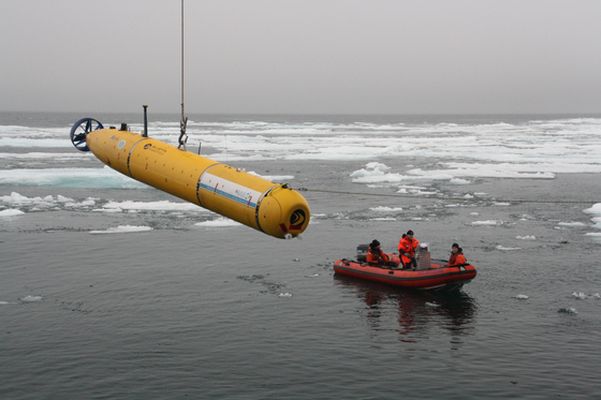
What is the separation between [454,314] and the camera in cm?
2161

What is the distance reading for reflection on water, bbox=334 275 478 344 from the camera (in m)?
20.3

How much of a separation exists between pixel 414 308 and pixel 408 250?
2.72 metres

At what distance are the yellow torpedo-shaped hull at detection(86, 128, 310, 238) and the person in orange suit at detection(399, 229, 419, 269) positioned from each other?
1151cm

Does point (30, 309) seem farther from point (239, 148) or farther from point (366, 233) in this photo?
point (239, 148)

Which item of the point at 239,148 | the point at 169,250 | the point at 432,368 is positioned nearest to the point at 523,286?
the point at 432,368

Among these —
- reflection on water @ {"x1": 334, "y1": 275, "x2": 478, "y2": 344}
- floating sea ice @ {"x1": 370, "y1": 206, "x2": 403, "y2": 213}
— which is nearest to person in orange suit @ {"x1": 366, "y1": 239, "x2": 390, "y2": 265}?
reflection on water @ {"x1": 334, "y1": 275, "x2": 478, "y2": 344}

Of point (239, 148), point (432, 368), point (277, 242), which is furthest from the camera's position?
point (239, 148)

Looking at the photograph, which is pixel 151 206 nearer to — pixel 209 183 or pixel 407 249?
pixel 407 249

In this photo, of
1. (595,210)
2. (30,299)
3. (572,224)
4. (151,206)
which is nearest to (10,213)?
(151,206)

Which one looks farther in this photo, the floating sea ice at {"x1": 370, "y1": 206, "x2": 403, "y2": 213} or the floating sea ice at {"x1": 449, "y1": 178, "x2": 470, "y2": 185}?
the floating sea ice at {"x1": 449, "y1": 178, "x2": 470, "y2": 185}

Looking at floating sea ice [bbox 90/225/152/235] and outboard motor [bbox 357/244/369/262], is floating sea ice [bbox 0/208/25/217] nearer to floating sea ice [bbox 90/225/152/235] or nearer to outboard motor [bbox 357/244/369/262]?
floating sea ice [bbox 90/225/152/235]

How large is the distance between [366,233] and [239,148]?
50106mm

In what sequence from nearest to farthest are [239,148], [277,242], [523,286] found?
1. [523,286]
2. [277,242]
3. [239,148]

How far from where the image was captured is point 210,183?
13203 mm
